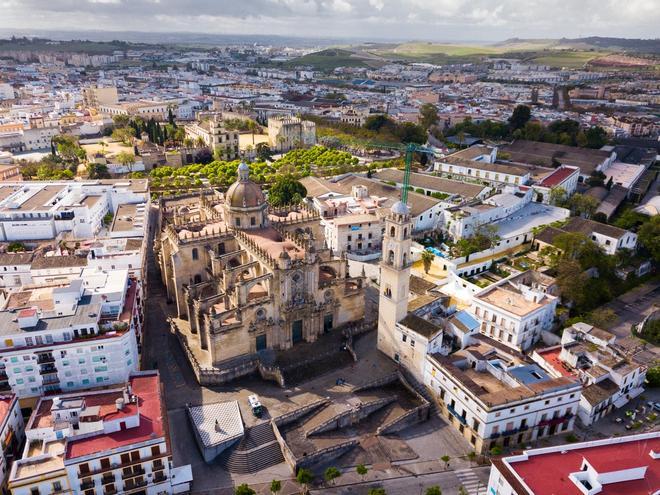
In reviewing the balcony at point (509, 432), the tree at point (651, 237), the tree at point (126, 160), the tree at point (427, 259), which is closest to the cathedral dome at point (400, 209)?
the balcony at point (509, 432)

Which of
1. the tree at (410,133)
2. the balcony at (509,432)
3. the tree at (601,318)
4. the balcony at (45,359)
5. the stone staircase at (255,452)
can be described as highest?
the tree at (410,133)

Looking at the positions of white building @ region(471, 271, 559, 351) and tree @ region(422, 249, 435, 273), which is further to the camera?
tree @ region(422, 249, 435, 273)

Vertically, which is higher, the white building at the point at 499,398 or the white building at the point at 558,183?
the white building at the point at 558,183

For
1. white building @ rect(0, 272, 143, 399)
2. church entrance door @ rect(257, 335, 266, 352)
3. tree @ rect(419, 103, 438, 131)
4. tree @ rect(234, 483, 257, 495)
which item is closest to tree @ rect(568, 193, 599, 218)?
church entrance door @ rect(257, 335, 266, 352)

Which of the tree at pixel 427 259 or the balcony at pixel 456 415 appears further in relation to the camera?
the tree at pixel 427 259

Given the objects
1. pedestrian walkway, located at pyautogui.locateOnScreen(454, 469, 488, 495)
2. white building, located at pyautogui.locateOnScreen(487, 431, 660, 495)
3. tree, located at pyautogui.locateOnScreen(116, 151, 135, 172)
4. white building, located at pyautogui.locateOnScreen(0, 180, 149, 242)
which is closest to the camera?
white building, located at pyautogui.locateOnScreen(487, 431, 660, 495)

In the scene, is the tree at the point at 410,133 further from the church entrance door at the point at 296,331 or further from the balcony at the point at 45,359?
the balcony at the point at 45,359

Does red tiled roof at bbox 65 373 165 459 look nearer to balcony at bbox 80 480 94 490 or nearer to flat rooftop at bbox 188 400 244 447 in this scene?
balcony at bbox 80 480 94 490
